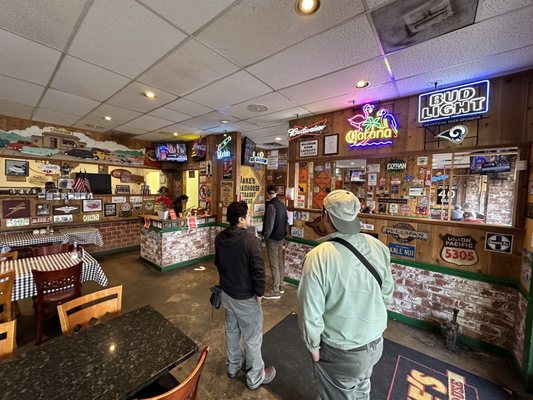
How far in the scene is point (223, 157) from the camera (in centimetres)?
546

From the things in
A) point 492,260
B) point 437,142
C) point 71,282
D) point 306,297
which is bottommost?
point 71,282

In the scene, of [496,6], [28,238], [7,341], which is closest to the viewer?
[7,341]

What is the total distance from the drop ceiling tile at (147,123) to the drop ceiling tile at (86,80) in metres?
0.99

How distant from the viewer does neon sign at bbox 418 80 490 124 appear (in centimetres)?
255

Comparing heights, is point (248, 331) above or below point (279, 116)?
below

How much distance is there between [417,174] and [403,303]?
184 cm

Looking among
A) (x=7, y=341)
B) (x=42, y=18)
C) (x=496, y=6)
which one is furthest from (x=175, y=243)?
(x=496, y=6)

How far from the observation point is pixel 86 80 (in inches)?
109

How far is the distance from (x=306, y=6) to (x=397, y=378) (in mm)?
3327

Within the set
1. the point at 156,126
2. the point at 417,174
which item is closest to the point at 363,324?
the point at 417,174

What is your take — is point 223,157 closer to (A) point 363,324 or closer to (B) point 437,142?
(B) point 437,142

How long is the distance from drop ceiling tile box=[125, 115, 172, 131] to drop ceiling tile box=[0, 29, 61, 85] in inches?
61.2

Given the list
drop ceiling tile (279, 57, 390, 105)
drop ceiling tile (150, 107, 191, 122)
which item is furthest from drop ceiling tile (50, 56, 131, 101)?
drop ceiling tile (279, 57, 390, 105)

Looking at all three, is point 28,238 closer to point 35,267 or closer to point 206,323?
point 35,267
